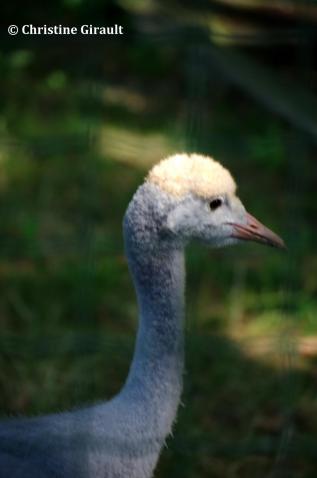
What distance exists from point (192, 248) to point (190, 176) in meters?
1.15

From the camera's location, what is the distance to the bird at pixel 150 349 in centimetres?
211

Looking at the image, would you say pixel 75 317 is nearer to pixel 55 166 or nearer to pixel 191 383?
pixel 191 383

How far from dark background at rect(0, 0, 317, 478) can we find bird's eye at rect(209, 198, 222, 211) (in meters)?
0.13

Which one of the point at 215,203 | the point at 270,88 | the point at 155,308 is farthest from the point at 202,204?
the point at 270,88

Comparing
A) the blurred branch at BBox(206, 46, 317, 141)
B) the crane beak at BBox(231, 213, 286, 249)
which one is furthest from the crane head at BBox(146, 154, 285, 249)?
the blurred branch at BBox(206, 46, 317, 141)

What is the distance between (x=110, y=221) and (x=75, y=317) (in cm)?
55

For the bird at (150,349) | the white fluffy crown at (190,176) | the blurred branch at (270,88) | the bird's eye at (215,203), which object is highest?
the blurred branch at (270,88)

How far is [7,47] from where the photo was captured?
4.16 m

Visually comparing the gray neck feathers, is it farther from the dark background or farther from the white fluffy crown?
the dark background

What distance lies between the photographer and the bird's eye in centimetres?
222

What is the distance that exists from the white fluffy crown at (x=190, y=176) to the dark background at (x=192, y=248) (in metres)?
0.08

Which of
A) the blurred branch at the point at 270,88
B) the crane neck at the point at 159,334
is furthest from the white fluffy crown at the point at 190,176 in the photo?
the blurred branch at the point at 270,88

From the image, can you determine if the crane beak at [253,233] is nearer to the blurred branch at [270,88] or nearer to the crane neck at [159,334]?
the crane neck at [159,334]

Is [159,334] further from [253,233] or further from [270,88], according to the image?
[270,88]
